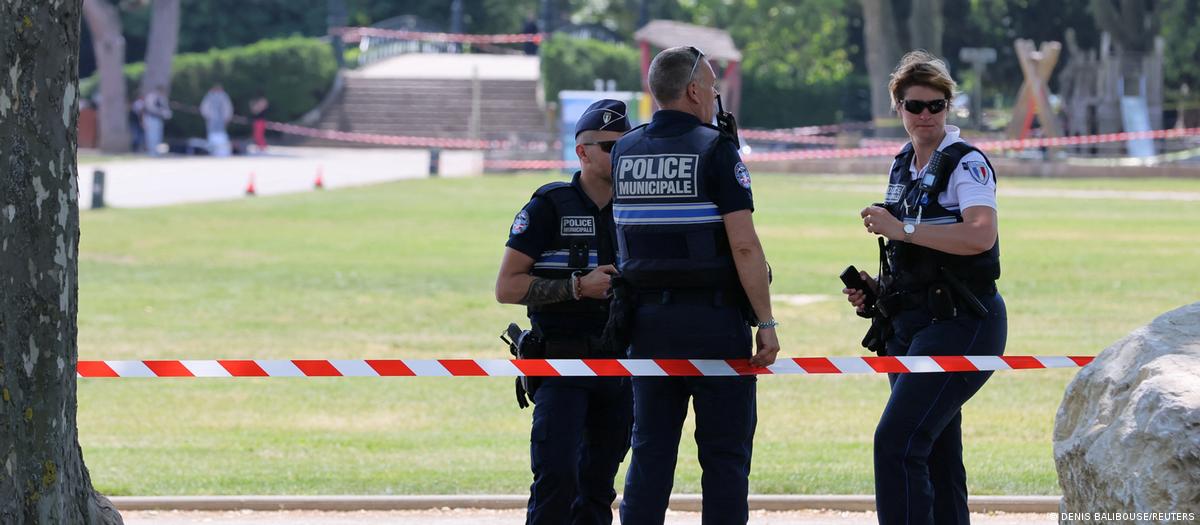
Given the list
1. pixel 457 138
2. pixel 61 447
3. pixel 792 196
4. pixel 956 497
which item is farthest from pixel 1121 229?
pixel 457 138

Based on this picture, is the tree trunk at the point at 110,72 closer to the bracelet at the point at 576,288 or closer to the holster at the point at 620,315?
the bracelet at the point at 576,288

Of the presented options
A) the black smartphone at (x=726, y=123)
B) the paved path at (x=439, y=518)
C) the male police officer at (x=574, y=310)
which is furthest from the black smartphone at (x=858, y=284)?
the paved path at (x=439, y=518)

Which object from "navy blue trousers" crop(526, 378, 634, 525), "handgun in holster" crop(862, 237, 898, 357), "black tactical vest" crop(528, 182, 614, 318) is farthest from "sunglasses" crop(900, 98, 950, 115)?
"navy blue trousers" crop(526, 378, 634, 525)

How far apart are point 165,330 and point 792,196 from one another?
1904cm

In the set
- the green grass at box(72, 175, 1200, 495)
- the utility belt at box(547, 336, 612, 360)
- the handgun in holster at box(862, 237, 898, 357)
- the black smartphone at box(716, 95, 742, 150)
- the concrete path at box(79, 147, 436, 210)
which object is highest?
the black smartphone at box(716, 95, 742, 150)

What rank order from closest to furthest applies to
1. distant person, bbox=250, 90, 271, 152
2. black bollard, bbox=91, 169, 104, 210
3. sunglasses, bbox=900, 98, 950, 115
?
1. sunglasses, bbox=900, 98, 950, 115
2. black bollard, bbox=91, 169, 104, 210
3. distant person, bbox=250, 90, 271, 152

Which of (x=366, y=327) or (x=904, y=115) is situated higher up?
(x=904, y=115)

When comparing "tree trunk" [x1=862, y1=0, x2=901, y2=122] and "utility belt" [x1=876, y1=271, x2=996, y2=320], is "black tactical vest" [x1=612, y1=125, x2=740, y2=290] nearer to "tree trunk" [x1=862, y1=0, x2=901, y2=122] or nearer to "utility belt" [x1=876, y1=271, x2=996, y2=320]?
"utility belt" [x1=876, y1=271, x2=996, y2=320]

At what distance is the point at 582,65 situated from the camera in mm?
51688

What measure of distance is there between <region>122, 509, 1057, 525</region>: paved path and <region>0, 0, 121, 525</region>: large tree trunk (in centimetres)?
207

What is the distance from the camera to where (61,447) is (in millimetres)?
4707

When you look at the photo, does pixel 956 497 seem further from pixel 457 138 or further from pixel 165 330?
pixel 457 138

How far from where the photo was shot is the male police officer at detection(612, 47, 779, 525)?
5.06 m

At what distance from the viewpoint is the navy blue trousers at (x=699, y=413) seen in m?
5.14
